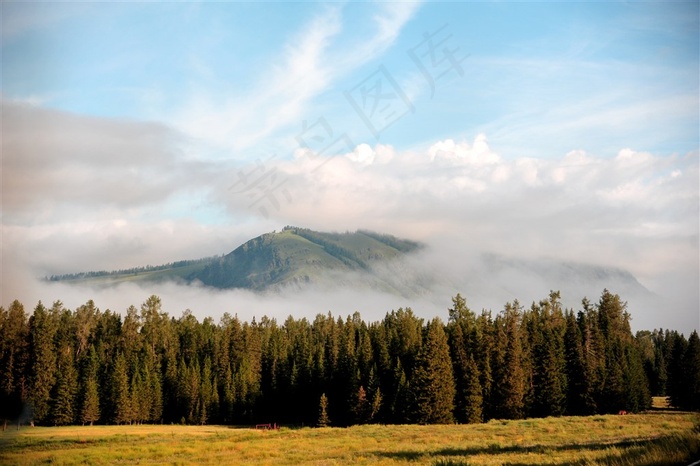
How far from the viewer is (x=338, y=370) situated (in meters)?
101

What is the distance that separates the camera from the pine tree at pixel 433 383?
7900 cm

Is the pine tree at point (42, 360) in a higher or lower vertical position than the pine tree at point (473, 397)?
higher

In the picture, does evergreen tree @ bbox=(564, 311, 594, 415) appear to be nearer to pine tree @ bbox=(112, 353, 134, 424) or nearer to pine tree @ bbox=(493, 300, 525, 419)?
pine tree @ bbox=(493, 300, 525, 419)

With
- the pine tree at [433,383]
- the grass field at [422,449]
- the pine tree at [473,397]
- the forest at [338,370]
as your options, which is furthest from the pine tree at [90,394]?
the pine tree at [473,397]

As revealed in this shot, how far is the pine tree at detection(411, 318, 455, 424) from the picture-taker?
79.0 m

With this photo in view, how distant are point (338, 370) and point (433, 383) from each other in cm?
2519

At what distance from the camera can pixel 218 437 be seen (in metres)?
66.2

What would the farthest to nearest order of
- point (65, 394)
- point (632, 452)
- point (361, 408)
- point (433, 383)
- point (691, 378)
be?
point (691, 378) → point (65, 394) → point (361, 408) → point (433, 383) → point (632, 452)

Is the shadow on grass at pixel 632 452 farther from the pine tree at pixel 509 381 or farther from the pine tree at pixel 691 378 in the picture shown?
the pine tree at pixel 691 378

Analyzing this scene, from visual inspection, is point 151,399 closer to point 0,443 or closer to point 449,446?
point 449,446

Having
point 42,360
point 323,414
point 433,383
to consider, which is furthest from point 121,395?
point 433,383

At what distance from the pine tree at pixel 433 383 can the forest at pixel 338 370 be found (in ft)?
0.54

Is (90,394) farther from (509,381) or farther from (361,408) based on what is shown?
(509,381)

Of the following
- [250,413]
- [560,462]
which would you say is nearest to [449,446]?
[560,462]
